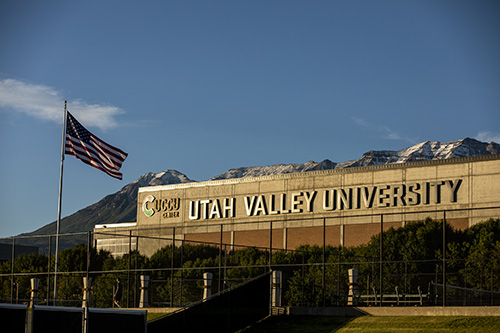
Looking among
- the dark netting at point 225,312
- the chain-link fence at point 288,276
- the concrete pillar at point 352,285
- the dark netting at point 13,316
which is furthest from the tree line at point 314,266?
the dark netting at point 13,316

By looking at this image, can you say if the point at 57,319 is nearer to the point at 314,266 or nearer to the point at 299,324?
the point at 299,324

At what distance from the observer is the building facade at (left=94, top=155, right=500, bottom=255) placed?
7325 centimetres

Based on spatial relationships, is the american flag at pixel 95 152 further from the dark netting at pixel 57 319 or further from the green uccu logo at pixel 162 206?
the green uccu logo at pixel 162 206

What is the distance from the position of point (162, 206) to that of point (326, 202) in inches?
853

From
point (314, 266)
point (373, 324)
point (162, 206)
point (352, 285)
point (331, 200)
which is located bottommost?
point (373, 324)

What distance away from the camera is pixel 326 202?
81938 mm

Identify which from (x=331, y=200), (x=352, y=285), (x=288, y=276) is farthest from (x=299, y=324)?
(x=331, y=200)

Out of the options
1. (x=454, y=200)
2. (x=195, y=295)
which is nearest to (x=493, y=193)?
(x=454, y=200)

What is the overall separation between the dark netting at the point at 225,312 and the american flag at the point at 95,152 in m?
16.2

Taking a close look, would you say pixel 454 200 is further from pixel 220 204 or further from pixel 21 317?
pixel 21 317

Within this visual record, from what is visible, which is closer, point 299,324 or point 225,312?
point 225,312

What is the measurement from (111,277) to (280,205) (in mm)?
34333

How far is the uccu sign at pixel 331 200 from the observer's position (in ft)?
247

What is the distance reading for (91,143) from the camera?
152 ft
